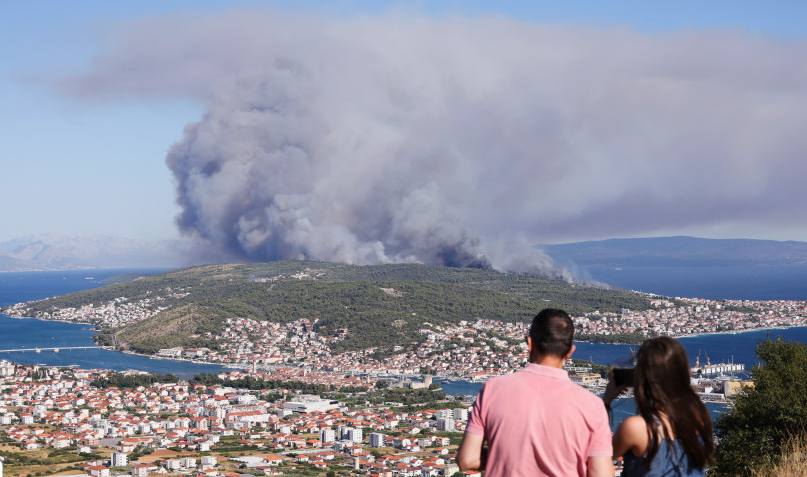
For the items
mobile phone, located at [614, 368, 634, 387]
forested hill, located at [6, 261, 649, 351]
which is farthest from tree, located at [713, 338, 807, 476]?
forested hill, located at [6, 261, 649, 351]

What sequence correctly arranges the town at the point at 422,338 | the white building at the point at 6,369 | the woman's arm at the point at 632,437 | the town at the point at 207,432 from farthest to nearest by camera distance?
the town at the point at 422,338 < the white building at the point at 6,369 < the town at the point at 207,432 < the woman's arm at the point at 632,437

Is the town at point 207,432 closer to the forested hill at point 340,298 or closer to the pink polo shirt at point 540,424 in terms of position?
the forested hill at point 340,298

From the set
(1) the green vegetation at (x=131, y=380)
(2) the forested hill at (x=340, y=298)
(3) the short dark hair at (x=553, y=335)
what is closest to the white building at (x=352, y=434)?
(1) the green vegetation at (x=131, y=380)

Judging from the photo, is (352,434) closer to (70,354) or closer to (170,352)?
(170,352)

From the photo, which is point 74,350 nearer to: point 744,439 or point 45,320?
A: point 45,320

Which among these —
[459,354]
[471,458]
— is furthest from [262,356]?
[471,458]

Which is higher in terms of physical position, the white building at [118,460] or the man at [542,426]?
the man at [542,426]

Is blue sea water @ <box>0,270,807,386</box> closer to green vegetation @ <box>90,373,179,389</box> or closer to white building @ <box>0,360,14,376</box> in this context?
green vegetation @ <box>90,373,179,389</box>
